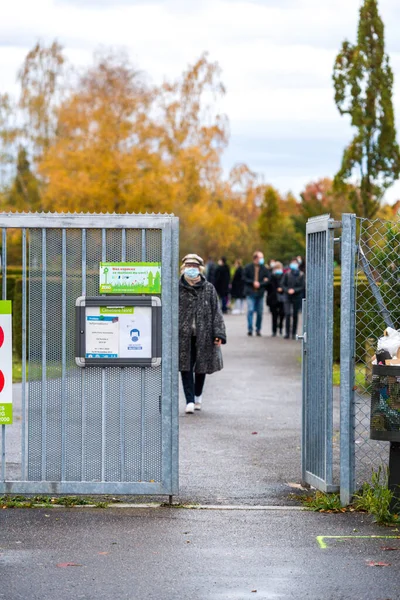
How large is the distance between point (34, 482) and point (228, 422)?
189 inches

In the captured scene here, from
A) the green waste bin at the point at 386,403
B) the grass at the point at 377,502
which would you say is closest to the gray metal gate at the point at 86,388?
the grass at the point at 377,502

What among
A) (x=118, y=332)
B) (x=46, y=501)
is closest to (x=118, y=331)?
(x=118, y=332)

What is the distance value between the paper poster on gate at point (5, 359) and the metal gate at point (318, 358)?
7.09 ft

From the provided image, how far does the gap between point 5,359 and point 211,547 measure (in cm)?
213

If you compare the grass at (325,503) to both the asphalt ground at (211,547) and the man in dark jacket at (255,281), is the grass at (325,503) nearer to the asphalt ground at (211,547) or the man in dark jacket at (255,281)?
the asphalt ground at (211,547)

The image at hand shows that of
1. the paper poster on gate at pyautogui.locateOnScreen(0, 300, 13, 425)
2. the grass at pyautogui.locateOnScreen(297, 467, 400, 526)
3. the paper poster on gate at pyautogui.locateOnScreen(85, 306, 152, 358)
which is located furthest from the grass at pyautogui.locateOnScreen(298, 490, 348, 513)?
the paper poster on gate at pyautogui.locateOnScreen(0, 300, 13, 425)

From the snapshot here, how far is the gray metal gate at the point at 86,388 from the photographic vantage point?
764 centimetres

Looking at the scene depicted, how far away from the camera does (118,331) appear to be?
25.3 ft

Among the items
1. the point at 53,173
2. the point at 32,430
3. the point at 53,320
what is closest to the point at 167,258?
the point at 53,320

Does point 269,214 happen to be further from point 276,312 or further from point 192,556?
point 192,556

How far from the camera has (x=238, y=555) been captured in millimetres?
6410

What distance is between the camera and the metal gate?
25.6ft

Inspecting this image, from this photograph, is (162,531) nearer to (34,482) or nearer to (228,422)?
(34,482)

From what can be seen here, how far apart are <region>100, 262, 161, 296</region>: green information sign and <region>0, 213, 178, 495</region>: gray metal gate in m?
0.05
